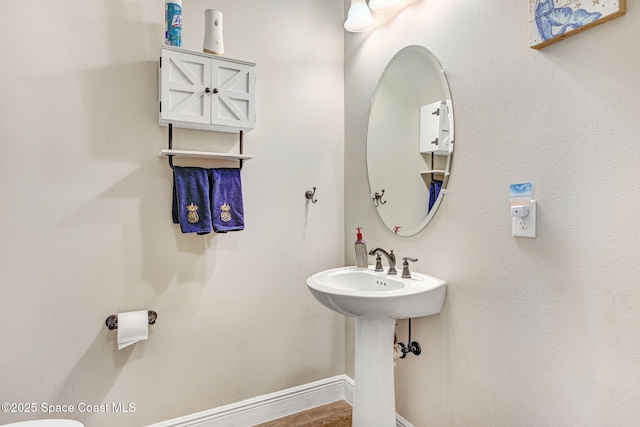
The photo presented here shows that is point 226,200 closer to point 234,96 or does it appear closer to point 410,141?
point 234,96

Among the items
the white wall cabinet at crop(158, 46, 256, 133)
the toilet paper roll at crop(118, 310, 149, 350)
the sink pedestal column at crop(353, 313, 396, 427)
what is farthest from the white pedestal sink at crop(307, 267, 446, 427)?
the white wall cabinet at crop(158, 46, 256, 133)

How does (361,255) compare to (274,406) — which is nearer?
(361,255)

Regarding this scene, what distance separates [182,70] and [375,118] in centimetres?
99

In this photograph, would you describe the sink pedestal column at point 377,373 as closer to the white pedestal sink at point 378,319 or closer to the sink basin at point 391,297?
the white pedestal sink at point 378,319

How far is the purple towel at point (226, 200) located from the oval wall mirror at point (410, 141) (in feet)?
2.36

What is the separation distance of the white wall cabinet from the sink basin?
88 centimetres

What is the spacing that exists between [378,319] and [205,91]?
1.29 metres

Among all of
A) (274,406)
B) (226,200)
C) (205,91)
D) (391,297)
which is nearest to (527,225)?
(391,297)

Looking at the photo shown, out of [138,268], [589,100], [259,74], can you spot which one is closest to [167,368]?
[138,268]

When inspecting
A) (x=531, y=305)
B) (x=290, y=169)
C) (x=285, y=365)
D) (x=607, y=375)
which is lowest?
(x=285, y=365)

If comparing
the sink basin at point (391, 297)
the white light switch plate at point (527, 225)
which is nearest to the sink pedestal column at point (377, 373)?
the sink basin at point (391, 297)

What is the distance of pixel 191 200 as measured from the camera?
5.68 ft

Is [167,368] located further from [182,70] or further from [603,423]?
[603,423]

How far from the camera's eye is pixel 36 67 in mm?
1529
